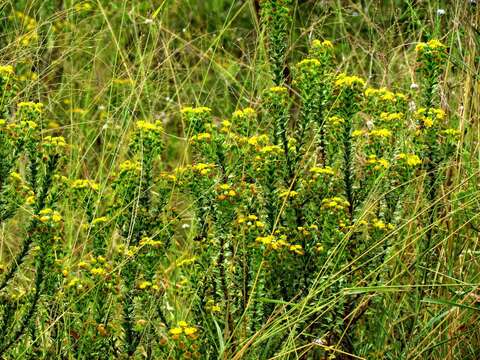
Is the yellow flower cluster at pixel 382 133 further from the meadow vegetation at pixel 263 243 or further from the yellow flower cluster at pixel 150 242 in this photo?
the yellow flower cluster at pixel 150 242

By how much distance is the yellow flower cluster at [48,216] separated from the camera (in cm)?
256

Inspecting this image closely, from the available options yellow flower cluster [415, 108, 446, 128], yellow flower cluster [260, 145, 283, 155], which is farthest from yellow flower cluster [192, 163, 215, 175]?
yellow flower cluster [415, 108, 446, 128]

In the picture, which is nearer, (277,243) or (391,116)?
(277,243)

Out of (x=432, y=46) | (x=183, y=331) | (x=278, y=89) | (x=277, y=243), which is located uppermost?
(x=432, y=46)

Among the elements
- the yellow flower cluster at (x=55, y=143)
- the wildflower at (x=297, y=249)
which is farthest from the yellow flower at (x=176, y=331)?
the yellow flower cluster at (x=55, y=143)

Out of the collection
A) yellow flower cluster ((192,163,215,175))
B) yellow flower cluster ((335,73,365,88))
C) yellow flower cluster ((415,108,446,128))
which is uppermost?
yellow flower cluster ((335,73,365,88))

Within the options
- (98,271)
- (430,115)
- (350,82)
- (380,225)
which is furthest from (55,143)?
(430,115)

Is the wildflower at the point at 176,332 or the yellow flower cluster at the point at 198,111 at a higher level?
the yellow flower cluster at the point at 198,111

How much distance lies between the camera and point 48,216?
261 cm

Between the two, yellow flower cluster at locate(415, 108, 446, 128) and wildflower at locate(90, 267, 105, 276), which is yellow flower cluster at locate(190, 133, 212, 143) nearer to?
wildflower at locate(90, 267, 105, 276)

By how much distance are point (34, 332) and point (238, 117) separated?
3.04 feet

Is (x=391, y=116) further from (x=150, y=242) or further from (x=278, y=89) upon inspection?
(x=150, y=242)

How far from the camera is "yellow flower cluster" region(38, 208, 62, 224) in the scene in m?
2.56

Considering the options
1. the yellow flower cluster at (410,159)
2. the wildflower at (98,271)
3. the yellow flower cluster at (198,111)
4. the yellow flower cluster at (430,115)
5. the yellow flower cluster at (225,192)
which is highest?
the yellow flower cluster at (198,111)
